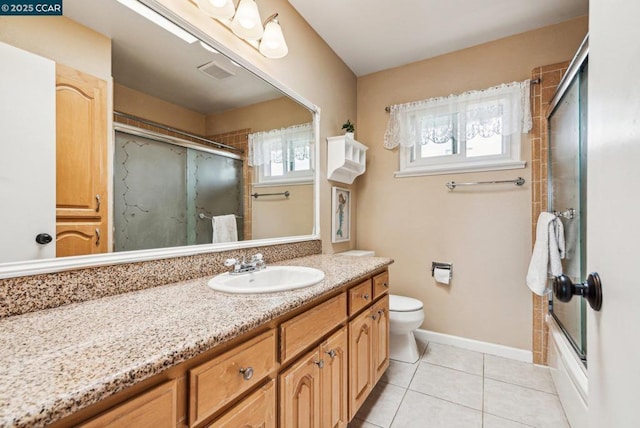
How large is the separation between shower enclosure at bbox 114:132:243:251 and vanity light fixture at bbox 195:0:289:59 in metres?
0.61

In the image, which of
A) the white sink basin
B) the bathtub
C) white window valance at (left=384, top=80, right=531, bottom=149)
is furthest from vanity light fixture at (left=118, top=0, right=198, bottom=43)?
the bathtub

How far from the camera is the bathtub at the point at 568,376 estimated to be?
1.31 metres

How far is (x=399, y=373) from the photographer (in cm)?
200

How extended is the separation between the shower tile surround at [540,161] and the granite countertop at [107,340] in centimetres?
198

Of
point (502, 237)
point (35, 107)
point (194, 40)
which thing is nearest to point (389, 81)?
point (502, 237)

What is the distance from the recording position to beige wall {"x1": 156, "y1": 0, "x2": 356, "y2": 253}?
1.39 metres

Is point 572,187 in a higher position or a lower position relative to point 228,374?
higher

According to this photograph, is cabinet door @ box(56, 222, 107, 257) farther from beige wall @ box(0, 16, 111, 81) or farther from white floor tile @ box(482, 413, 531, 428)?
white floor tile @ box(482, 413, 531, 428)

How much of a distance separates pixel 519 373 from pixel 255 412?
2.05m

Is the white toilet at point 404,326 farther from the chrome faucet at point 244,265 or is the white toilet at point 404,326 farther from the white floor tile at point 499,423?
the chrome faucet at point 244,265

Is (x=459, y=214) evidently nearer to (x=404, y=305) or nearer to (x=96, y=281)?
(x=404, y=305)

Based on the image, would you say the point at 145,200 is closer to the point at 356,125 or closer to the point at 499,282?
the point at 356,125

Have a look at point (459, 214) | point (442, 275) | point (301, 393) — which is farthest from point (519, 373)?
point (301, 393)

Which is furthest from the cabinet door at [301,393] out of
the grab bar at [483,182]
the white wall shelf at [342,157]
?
the grab bar at [483,182]
